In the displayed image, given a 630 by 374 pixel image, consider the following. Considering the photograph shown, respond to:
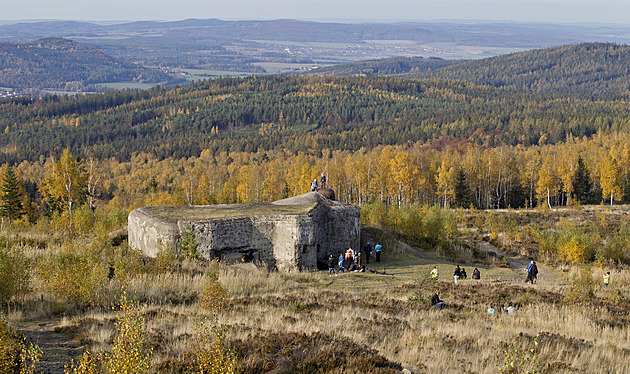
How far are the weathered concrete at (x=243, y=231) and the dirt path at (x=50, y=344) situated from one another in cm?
960

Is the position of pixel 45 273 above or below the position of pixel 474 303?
above

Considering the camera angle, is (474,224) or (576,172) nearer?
(474,224)

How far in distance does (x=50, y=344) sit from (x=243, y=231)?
1393 centimetres

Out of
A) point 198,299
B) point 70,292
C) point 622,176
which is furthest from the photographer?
point 622,176

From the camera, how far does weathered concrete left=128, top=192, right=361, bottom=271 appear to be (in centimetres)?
2405

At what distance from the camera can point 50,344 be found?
37.2 ft

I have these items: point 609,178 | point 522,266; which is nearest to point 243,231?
point 522,266

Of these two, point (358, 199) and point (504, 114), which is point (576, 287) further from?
point (504, 114)

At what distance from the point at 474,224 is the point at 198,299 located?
4781cm

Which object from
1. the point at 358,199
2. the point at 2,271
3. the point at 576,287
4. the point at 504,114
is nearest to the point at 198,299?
the point at 2,271

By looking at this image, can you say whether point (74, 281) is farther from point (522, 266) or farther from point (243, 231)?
point (522, 266)

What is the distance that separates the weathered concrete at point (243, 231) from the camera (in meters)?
24.0

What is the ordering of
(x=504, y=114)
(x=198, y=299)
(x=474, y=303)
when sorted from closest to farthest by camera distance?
(x=198, y=299), (x=474, y=303), (x=504, y=114)

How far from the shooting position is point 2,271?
532 inches
